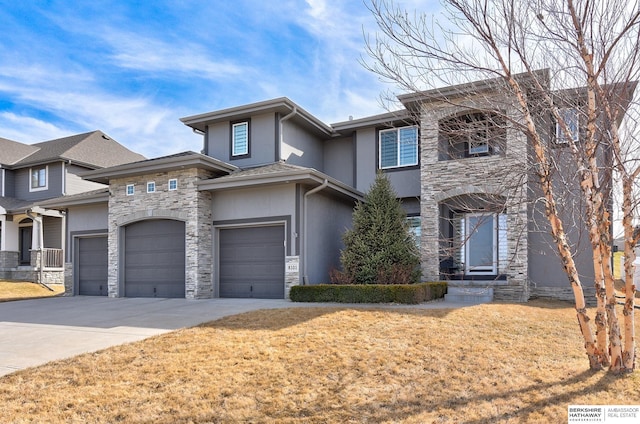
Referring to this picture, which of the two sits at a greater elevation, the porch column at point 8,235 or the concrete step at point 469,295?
the porch column at point 8,235

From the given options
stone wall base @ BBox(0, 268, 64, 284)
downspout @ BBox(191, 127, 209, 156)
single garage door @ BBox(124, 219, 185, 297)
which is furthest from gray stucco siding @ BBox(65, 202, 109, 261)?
stone wall base @ BBox(0, 268, 64, 284)

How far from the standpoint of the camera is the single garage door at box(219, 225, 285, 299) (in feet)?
43.9

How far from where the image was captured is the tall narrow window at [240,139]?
15.9 meters

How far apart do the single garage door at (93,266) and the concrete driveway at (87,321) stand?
Answer: 6.61 feet

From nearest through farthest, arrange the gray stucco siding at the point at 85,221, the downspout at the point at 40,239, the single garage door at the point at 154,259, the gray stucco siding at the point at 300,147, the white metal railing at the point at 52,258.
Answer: the single garage door at the point at 154,259 < the gray stucco siding at the point at 300,147 < the gray stucco siding at the point at 85,221 < the downspout at the point at 40,239 < the white metal railing at the point at 52,258

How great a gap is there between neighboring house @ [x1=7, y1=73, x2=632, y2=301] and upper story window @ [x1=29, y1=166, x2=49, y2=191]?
7300mm

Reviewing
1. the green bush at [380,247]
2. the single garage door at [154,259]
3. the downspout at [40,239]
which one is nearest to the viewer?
the green bush at [380,247]

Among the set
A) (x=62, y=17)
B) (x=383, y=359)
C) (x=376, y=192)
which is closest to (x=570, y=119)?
(x=383, y=359)

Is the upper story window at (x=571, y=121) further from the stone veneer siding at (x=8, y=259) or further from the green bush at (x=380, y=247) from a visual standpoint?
the stone veneer siding at (x=8, y=259)

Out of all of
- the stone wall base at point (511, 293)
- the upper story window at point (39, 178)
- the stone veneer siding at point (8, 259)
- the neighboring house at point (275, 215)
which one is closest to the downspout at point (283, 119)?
the neighboring house at point (275, 215)

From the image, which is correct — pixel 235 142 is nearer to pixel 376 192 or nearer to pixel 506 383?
pixel 376 192

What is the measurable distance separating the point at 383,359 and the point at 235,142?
11.6 meters

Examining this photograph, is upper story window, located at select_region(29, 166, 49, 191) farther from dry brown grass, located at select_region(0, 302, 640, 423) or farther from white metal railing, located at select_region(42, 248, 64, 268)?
dry brown grass, located at select_region(0, 302, 640, 423)

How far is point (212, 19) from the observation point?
9219 millimetres
